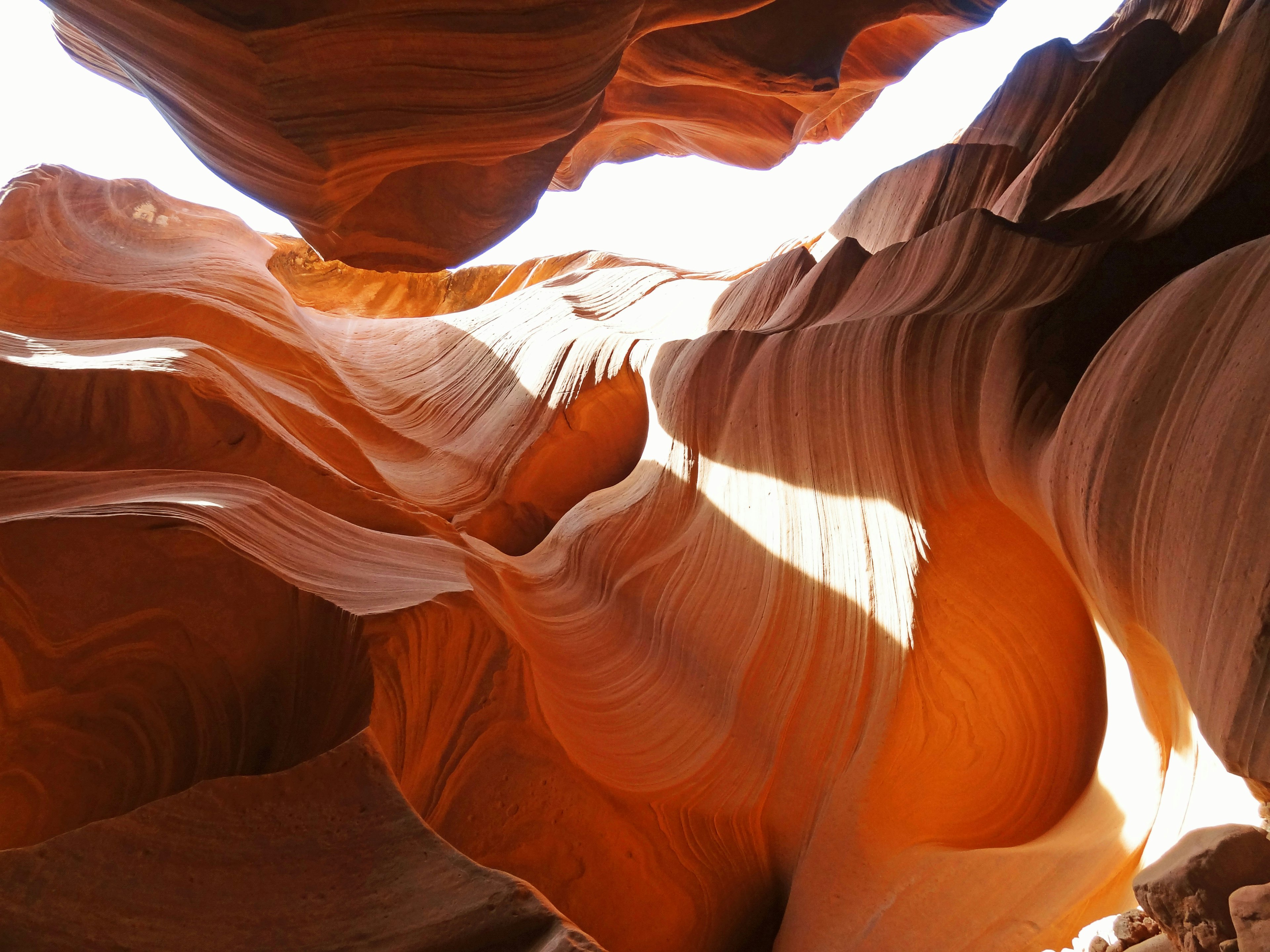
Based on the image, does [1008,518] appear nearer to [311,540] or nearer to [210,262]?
[311,540]

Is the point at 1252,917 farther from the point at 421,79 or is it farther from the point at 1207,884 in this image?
the point at 421,79

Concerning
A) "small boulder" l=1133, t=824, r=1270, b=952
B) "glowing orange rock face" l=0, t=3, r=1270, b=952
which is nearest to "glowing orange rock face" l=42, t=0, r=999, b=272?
"glowing orange rock face" l=0, t=3, r=1270, b=952

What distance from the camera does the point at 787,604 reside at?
2.60m

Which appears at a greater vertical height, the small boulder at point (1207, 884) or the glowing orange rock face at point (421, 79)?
the glowing orange rock face at point (421, 79)

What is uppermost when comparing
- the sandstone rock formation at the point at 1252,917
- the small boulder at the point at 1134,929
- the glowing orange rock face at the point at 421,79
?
the glowing orange rock face at the point at 421,79

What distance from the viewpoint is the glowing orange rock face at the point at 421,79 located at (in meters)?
2.20

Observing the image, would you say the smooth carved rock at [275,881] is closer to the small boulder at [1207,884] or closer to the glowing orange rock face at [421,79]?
the small boulder at [1207,884]

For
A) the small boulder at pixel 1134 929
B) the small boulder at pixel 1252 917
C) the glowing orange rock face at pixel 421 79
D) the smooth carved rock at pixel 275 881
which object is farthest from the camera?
the glowing orange rock face at pixel 421 79

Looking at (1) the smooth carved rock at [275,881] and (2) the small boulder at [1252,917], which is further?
(1) the smooth carved rock at [275,881]

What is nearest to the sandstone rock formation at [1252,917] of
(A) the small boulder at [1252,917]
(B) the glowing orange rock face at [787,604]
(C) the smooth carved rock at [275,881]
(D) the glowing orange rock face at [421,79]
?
(A) the small boulder at [1252,917]

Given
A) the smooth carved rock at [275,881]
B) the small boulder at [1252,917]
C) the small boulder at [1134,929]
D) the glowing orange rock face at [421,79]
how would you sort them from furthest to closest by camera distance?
1. the glowing orange rock face at [421,79]
2. the smooth carved rock at [275,881]
3. the small boulder at [1134,929]
4. the small boulder at [1252,917]

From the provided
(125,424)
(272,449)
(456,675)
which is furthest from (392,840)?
(125,424)

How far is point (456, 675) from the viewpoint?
230 cm

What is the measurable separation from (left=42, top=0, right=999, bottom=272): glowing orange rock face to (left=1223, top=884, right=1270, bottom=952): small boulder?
7.65ft
